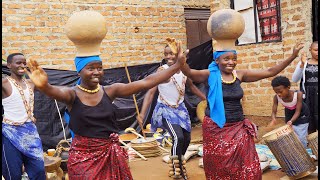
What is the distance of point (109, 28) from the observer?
10.1m

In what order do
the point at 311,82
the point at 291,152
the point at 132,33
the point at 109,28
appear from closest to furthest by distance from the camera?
1. the point at 291,152
2. the point at 311,82
3. the point at 109,28
4. the point at 132,33

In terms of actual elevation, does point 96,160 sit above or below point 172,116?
above

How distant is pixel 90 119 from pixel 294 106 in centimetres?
358

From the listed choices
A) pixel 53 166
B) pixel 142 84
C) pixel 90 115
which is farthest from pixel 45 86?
pixel 53 166

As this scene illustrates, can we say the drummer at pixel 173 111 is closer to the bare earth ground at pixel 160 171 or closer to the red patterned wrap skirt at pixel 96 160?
the bare earth ground at pixel 160 171

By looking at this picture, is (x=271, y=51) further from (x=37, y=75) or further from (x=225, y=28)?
(x=37, y=75)

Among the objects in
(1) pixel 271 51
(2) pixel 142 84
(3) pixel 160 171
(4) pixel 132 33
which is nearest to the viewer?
(2) pixel 142 84

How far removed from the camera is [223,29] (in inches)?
181

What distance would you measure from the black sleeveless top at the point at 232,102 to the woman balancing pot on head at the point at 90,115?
1104 millimetres

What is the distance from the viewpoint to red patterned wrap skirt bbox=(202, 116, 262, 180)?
4.39 m

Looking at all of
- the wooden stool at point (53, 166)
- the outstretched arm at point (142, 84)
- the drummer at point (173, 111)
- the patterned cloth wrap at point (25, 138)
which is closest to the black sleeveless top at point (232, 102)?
the outstretched arm at point (142, 84)

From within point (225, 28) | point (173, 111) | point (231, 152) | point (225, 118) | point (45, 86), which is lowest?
point (231, 152)

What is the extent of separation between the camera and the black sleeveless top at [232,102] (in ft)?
14.9

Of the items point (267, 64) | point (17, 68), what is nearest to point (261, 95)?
point (267, 64)
